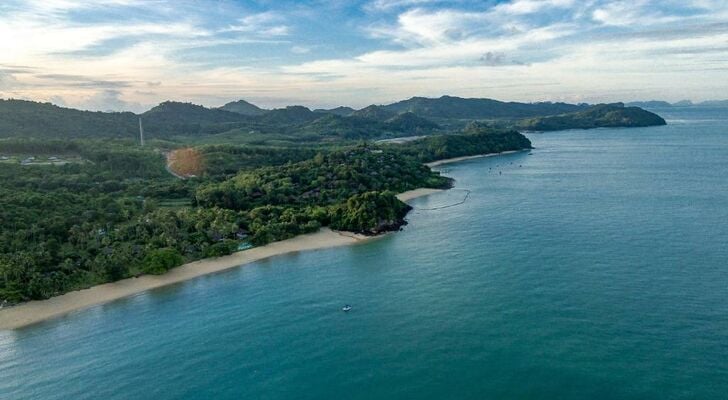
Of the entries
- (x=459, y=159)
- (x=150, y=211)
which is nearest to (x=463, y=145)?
(x=459, y=159)

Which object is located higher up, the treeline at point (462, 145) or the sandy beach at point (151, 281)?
the treeline at point (462, 145)

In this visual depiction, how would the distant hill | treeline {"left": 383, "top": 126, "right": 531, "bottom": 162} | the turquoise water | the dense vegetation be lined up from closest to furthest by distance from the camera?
the turquoise water
treeline {"left": 383, "top": 126, "right": 531, "bottom": 162}
the dense vegetation
the distant hill

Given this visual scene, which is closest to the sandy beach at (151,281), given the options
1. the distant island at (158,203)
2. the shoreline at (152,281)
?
the shoreline at (152,281)

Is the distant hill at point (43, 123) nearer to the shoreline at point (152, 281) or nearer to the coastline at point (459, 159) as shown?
→ the coastline at point (459, 159)

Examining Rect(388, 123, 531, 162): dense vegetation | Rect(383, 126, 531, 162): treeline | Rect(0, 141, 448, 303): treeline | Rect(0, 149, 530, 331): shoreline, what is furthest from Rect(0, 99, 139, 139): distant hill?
Rect(0, 149, 530, 331): shoreline

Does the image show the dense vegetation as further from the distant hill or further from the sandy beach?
the distant hill

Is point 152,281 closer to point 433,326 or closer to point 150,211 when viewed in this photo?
point 150,211
